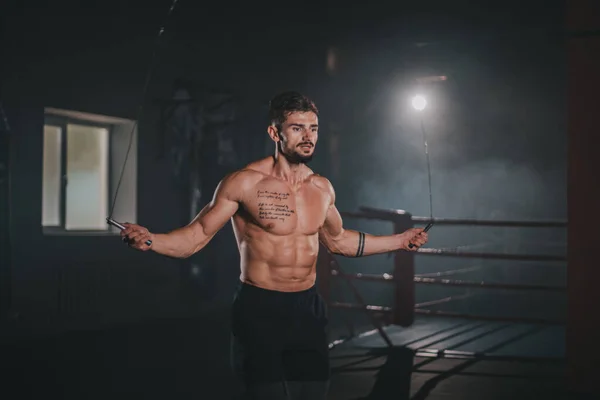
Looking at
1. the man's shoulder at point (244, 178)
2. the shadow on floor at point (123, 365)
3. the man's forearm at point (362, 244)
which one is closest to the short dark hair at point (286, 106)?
the man's shoulder at point (244, 178)

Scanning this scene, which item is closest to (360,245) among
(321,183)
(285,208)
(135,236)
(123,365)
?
(321,183)

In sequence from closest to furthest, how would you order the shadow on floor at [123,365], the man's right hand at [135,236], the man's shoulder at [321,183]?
1. the man's right hand at [135,236]
2. the man's shoulder at [321,183]
3. the shadow on floor at [123,365]

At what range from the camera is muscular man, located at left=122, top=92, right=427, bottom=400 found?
3.05m

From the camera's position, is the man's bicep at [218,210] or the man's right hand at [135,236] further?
the man's bicep at [218,210]

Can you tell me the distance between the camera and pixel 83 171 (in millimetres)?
8812

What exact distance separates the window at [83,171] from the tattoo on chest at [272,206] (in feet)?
19.0

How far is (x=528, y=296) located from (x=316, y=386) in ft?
29.2

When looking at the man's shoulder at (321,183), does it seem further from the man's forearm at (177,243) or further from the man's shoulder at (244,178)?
the man's forearm at (177,243)

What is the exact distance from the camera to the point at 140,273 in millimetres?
9195

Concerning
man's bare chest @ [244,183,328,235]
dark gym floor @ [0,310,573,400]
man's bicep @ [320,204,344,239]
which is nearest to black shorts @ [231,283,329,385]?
man's bare chest @ [244,183,328,235]

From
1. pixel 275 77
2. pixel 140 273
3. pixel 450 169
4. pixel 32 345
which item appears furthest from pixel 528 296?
pixel 32 345

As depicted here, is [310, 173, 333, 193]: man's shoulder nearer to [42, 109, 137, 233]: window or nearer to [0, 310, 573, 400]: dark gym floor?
[0, 310, 573, 400]: dark gym floor

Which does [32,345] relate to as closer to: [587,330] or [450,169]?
[587,330]

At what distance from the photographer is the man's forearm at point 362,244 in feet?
11.5
